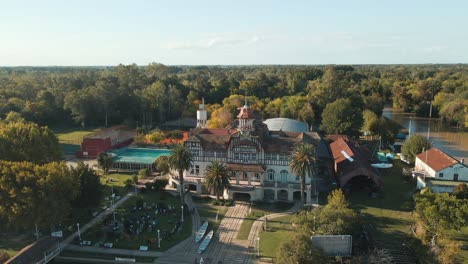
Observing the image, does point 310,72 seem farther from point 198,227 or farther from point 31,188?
point 31,188

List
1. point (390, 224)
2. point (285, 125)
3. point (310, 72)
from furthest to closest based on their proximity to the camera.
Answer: point (310, 72), point (285, 125), point (390, 224)

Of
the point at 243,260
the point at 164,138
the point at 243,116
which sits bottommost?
the point at 243,260

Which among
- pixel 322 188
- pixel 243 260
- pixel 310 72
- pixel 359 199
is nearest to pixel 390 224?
pixel 359 199

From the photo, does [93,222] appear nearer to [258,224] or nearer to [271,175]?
[258,224]

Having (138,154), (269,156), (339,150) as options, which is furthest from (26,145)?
(339,150)

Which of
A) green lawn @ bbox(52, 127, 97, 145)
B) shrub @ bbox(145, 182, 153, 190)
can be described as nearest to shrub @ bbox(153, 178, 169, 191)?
shrub @ bbox(145, 182, 153, 190)

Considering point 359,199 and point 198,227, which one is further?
point 359,199

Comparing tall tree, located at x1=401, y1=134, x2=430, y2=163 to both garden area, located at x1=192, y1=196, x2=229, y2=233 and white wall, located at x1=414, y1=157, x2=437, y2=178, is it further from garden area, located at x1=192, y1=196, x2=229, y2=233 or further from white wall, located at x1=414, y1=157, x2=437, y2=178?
garden area, located at x1=192, y1=196, x2=229, y2=233

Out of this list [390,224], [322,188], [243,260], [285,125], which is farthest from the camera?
[285,125]
